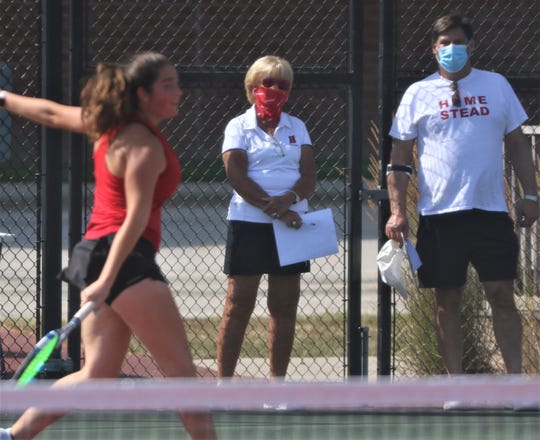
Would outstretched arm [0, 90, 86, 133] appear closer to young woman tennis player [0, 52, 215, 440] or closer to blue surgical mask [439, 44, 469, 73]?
young woman tennis player [0, 52, 215, 440]

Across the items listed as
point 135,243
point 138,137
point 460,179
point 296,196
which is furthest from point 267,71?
point 135,243

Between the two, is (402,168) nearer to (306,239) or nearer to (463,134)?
(463,134)

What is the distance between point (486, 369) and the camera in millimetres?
7062

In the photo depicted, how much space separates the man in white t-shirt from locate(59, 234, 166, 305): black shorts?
1.87 metres

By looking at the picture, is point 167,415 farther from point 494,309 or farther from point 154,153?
point 154,153

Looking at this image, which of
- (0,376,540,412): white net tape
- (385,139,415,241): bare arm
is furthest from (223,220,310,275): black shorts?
(0,376,540,412): white net tape

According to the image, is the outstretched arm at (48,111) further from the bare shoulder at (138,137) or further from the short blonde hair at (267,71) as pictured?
the short blonde hair at (267,71)

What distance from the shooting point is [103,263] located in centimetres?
468

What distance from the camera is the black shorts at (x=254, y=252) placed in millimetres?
6230

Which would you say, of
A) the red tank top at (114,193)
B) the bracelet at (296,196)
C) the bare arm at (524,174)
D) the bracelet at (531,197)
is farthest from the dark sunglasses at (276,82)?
the red tank top at (114,193)

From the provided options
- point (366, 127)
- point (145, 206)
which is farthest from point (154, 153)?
point (366, 127)

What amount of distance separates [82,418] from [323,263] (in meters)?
5.94

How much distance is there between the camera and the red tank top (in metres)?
4.64

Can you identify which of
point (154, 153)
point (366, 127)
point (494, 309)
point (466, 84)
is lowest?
point (494, 309)
